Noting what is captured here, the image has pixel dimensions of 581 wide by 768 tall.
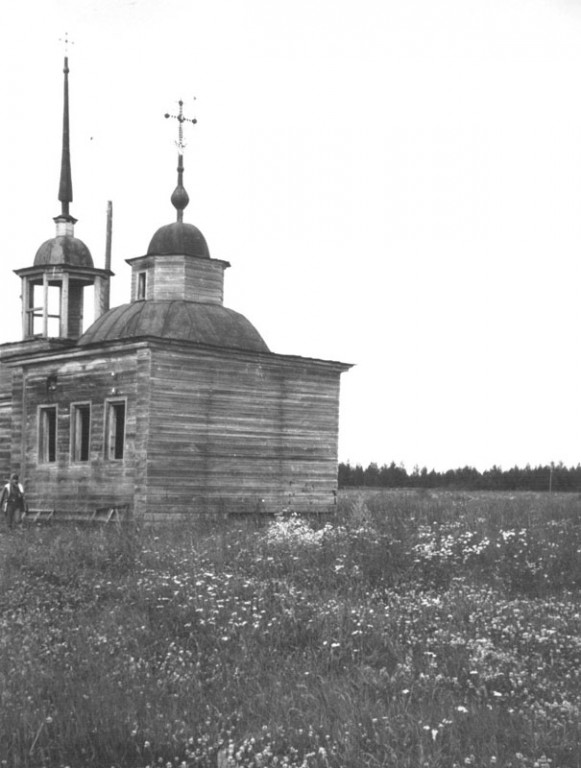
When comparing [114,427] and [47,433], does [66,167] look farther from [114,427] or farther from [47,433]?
[114,427]

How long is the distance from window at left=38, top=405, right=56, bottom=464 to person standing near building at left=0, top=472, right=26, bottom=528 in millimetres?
1132

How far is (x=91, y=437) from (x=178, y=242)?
6951mm

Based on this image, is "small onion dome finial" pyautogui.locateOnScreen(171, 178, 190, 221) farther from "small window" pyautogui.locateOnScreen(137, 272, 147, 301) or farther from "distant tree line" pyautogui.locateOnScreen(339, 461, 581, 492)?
"distant tree line" pyautogui.locateOnScreen(339, 461, 581, 492)

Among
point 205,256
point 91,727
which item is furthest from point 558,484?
point 91,727

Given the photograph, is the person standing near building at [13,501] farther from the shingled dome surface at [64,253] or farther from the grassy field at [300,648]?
the grassy field at [300,648]

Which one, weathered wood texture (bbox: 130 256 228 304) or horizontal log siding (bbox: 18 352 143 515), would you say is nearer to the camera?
horizontal log siding (bbox: 18 352 143 515)

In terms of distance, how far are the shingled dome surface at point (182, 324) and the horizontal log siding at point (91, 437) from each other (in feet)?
3.60

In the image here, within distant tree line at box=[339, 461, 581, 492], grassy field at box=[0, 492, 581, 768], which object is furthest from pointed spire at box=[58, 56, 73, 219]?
distant tree line at box=[339, 461, 581, 492]

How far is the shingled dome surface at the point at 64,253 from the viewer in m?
34.4

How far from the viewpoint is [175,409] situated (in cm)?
2708

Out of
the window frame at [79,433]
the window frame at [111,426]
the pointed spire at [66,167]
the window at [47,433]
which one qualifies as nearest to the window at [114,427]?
the window frame at [111,426]

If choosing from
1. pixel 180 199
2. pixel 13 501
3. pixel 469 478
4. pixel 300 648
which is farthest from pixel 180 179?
pixel 469 478

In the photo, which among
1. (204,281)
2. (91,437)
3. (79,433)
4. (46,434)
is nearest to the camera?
(91,437)

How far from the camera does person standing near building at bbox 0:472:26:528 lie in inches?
1122
